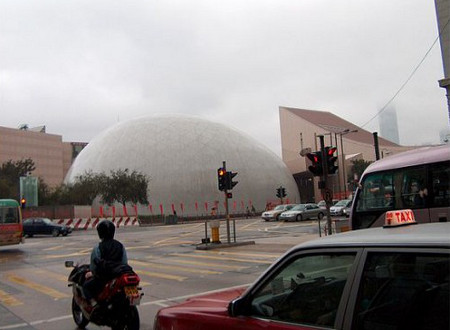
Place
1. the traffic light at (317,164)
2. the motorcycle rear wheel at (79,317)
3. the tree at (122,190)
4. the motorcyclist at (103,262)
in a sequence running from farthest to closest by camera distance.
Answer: the tree at (122,190), the traffic light at (317,164), the motorcycle rear wheel at (79,317), the motorcyclist at (103,262)

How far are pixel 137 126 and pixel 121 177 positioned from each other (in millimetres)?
20201

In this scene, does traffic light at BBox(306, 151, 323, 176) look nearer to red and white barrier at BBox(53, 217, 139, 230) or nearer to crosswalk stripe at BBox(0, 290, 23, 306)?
crosswalk stripe at BBox(0, 290, 23, 306)

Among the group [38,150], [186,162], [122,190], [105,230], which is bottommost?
[105,230]

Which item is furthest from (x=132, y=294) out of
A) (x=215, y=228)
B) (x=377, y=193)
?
(x=215, y=228)

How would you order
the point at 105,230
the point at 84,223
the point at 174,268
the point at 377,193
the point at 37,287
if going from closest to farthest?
the point at 105,230 < the point at 377,193 < the point at 37,287 < the point at 174,268 < the point at 84,223

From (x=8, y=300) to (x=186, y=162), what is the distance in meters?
70.7

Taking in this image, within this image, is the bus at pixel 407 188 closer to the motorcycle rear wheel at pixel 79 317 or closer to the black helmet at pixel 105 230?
the black helmet at pixel 105 230

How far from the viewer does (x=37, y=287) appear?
11477mm

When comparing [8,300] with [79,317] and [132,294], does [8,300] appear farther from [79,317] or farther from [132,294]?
[132,294]

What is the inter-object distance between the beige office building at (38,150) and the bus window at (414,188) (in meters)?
119

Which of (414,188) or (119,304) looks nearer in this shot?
(119,304)

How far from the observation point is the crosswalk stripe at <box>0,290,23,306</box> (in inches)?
373

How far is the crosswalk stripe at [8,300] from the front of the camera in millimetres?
9480

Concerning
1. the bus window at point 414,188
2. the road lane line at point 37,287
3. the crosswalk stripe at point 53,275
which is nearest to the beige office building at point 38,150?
the crosswalk stripe at point 53,275
